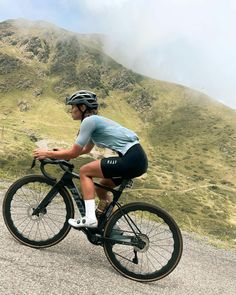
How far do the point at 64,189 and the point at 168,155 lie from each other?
6425 inches

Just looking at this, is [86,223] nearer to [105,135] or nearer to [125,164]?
[125,164]

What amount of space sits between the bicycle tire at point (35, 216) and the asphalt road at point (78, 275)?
22 centimetres

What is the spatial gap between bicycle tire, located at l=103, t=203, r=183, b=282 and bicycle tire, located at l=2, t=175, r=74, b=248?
882 millimetres

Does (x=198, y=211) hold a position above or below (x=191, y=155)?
above

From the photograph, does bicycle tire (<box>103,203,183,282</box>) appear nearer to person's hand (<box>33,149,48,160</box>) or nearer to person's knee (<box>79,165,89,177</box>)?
person's knee (<box>79,165,89,177</box>)

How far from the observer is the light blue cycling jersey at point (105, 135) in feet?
21.9

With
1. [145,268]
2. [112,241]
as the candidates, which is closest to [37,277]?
[112,241]

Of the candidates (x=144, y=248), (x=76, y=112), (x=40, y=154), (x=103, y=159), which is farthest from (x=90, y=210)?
(x=76, y=112)

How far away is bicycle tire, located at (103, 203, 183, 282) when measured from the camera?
6.85m

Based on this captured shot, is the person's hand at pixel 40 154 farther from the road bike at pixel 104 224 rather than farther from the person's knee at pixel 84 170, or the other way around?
the person's knee at pixel 84 170

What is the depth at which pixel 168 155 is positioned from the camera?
169 m

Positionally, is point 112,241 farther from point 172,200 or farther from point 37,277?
point 172,200

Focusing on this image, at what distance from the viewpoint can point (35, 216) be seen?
7.42 metres

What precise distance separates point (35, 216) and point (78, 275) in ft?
5.51
